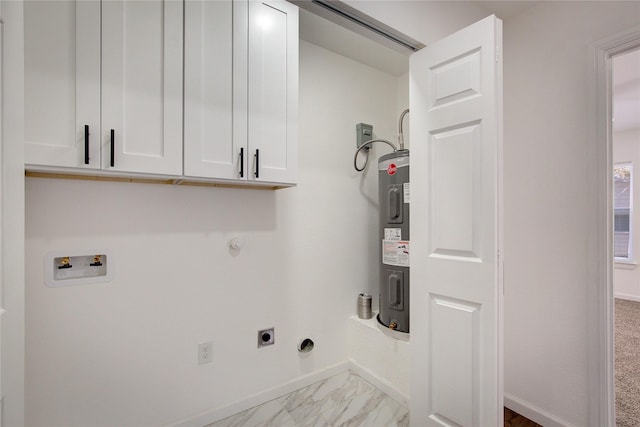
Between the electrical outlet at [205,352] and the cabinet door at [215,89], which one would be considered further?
the electrical outlet at [205,352]

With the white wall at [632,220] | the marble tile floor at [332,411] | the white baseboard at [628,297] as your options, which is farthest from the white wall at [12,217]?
the white baseboard at [628,297]

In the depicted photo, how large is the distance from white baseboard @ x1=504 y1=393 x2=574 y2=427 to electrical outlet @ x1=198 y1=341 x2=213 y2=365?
6.03 ft

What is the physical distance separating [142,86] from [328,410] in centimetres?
193

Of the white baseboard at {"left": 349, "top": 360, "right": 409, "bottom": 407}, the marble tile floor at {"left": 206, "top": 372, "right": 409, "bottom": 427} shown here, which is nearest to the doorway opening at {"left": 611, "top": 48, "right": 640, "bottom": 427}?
the white baseboard at {"left": 349, "top": 360, "right": 409, "bottom": 407}

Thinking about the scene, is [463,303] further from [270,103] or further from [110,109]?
[110,109]

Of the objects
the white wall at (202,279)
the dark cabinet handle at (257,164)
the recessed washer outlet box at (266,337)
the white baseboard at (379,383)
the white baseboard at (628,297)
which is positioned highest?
the dark cabinet handle at (257,164)

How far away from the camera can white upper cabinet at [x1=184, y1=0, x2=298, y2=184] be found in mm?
1374

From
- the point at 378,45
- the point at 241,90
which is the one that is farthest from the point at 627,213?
the point at 241,90

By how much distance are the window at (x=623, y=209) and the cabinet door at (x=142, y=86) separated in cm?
622

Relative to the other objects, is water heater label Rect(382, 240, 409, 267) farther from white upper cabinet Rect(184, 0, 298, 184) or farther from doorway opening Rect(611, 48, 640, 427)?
doorway opening Rect(611, 48, 640, 427)

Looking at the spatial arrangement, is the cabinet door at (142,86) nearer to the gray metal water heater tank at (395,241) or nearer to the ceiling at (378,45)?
the ceiling at (378,45)

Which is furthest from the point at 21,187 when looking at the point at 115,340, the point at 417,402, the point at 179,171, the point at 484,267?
the point at 417,402

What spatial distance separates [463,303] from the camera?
1438 mm

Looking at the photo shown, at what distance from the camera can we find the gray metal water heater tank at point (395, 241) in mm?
1955
